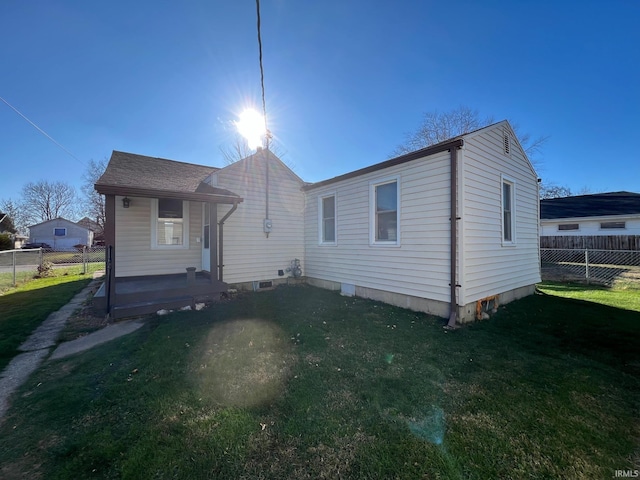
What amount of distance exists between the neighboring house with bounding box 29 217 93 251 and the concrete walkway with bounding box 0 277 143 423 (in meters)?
42.1

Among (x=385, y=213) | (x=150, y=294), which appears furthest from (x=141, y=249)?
(x=385, y=213)

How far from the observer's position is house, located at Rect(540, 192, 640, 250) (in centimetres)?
1375

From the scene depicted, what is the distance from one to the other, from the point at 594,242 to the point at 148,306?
2069 cm

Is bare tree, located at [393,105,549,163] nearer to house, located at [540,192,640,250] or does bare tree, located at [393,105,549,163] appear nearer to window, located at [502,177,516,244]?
house, located at [540,192,640,250]

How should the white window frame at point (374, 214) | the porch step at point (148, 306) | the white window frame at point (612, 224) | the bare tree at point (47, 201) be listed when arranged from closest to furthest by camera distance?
the porch step at point (148, 306) < the white window frame at point (374, 214) < the white window frame at point (612, 224) < the bare tree at point (47, 201)

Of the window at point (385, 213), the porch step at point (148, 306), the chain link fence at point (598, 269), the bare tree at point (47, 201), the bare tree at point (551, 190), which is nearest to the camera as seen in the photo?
the porch step at point (148, 306)

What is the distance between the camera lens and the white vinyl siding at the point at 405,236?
199 inches

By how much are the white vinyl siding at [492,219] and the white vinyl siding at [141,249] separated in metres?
7.32

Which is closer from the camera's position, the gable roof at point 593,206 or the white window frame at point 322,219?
the white window frame at point 322,219

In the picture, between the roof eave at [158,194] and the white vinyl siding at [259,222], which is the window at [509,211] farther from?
the roof eave at [158,194]

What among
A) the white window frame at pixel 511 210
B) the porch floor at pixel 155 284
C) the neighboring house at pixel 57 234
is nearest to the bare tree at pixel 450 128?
the white window frame at pixel 511 210

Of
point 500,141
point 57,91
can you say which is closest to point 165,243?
point 57,91

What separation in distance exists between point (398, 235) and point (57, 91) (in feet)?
37.7

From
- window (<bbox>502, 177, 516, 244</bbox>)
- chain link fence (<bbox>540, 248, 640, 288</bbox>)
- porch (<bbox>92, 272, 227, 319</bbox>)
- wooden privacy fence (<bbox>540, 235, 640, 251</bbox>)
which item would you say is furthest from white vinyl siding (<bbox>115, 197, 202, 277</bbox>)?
wooden privacy fence (<bbox>540, 235, 640, 251</bbox>)
